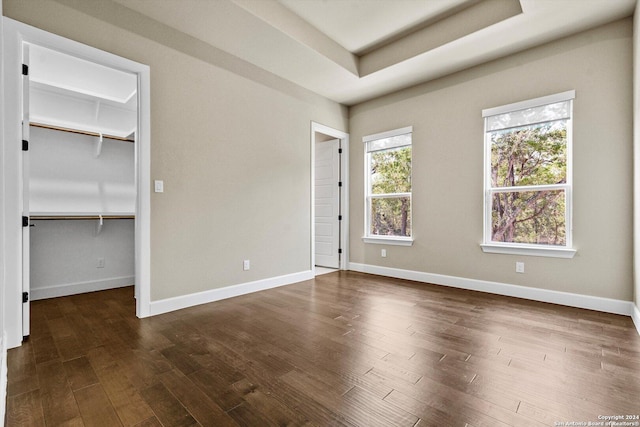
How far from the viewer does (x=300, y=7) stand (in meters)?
3.20

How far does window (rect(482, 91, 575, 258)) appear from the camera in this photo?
11.2 ft

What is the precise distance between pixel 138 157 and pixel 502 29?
12.6 feet

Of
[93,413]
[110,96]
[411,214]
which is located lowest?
[93,413]

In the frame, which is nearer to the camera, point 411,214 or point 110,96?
point 110,96

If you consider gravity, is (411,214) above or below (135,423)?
above

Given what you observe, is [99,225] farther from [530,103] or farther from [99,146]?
[530,103]

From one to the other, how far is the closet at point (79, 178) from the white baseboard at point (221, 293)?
62.9 inches

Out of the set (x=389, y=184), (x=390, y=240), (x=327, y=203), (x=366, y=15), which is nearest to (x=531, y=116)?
(x=389, y=184)

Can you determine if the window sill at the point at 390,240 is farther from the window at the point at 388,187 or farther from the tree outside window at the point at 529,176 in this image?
the tree outside window at the point at 529,176

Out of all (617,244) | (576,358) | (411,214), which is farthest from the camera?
(411,214)

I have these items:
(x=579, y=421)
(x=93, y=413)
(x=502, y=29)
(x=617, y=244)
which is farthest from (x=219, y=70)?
(x=617, y=244)

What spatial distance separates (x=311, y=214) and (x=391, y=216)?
127 cm

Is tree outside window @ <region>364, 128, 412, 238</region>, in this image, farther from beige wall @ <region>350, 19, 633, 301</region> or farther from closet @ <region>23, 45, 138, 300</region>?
closet @ <region>23, 45, 138, 300</region>

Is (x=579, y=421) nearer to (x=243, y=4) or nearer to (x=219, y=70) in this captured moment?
(x=243, y=4)
